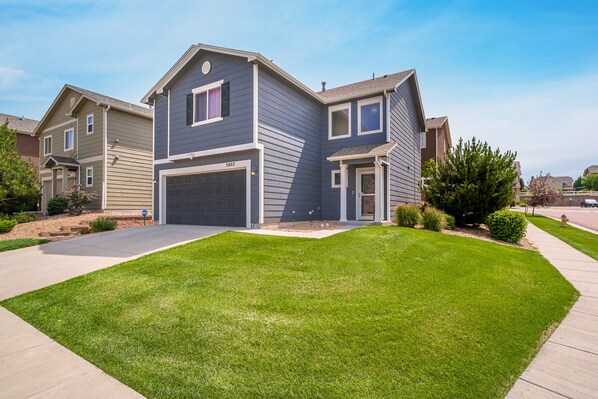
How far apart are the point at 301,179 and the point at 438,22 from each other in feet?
23.5

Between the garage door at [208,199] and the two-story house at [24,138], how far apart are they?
62.3 ft

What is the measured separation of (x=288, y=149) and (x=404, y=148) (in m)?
6.33

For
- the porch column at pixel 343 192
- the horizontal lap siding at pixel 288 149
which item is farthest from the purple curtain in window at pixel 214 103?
the porch column at pixel 343 192

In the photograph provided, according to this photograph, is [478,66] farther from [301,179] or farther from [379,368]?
[379,368]

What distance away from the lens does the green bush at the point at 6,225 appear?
12.4 meters

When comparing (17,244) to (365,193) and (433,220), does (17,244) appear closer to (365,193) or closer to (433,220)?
(365,193)

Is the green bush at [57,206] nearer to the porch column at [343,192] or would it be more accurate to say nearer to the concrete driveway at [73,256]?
the concrete driveway at [73,256]

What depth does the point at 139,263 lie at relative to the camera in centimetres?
650

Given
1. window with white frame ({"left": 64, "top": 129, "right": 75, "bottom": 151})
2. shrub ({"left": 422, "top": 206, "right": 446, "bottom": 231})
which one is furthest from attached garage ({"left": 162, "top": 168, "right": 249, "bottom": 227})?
window with white frame ({"left": 64, "top": 129, "right": 75, "bottom": 151})

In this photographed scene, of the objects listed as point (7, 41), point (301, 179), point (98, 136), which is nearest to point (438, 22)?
point (301, 179)

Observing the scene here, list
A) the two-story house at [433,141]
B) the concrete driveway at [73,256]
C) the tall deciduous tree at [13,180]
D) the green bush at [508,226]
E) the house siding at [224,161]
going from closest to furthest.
A: the concrete driveway at [73,256] < the green bush at [508,226] < the house siding at [224,161] < the tall deciduous tree at [13,180] < the two-story house at [433,141]

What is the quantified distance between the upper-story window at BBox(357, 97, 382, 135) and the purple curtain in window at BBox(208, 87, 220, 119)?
5.94 meters

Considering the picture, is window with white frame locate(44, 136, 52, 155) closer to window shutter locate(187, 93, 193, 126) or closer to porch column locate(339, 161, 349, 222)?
window shutter locate(187, 93, 193, 126)

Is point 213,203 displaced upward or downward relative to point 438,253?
upward
